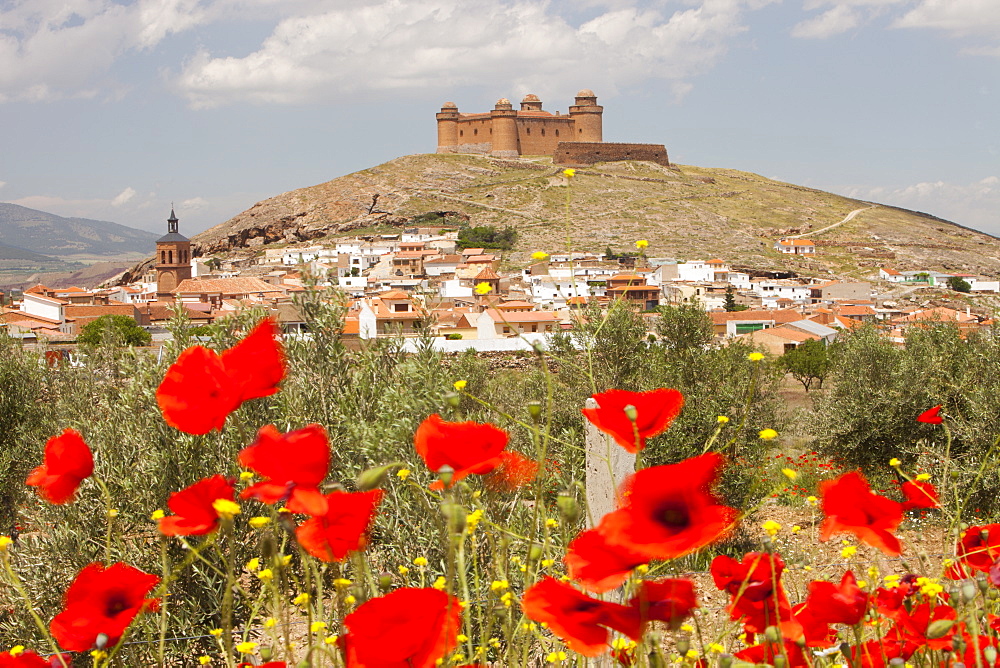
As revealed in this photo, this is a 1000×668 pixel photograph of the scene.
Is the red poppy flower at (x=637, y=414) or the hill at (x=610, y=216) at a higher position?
the hill at (x=610, y=216)

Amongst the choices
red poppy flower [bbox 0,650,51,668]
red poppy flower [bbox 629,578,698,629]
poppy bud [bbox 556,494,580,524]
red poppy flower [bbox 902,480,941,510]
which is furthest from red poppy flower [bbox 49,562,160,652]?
red poppy flower [bbox 902,480,941,510]

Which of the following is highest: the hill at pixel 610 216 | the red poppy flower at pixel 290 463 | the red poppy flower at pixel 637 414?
the hill at pixel 610 216

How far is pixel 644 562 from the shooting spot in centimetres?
112

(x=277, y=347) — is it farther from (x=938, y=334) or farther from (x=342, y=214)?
(x=342, y=214)

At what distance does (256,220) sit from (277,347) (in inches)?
3872

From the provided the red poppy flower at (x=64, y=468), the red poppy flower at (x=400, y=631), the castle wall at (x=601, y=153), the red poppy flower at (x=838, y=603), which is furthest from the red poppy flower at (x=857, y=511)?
the castle wall at (x=601, y=153)

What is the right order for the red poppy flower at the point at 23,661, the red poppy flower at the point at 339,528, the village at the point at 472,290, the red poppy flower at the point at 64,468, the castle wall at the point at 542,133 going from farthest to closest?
the castle wall at the point at 542,133
the village at the point at 472,290
the red poppy flower at the point at 64,468
the red poppy flower at the point at 23,661
the red poppy flower at the point at 339,528

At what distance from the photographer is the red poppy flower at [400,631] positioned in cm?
115

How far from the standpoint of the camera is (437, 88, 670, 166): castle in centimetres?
10700

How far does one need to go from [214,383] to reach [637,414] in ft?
2.40

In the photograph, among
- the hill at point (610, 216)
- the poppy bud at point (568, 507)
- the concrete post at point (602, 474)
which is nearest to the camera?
the poppy bud at point (568, 507)

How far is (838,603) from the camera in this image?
4.67 ft

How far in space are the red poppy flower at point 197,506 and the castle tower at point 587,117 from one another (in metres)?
112

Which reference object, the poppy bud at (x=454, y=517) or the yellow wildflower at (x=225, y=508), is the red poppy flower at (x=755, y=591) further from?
the yellow wildflower at (x=225, y=508)
